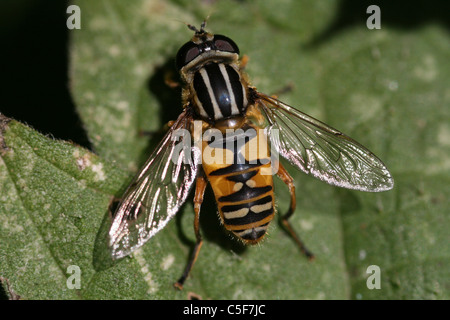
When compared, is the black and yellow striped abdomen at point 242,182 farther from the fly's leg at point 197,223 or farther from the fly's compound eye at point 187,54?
the fly's compound eye at point 187,54

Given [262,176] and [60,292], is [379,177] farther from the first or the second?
[60,292]

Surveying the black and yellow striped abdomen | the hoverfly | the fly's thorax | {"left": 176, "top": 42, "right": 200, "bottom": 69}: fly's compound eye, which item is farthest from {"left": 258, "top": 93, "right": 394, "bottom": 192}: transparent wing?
{"left": 176, "top": 42, "right": 200, "bottom": 69}: fly's compound eye

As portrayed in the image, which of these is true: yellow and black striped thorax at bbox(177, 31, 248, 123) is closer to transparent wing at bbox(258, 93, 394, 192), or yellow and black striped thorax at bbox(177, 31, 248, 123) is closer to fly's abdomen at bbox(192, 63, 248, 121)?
fly's abdomen at bbox(192, 63, 248, 121)

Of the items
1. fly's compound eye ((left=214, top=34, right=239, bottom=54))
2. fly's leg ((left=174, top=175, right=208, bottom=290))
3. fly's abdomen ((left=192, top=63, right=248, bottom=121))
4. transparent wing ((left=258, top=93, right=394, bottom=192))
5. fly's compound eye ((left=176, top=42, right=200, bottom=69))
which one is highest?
fly's compound eye ((left=214, top=34, right=239, bottom=54))

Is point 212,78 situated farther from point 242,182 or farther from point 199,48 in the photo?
point 242,182

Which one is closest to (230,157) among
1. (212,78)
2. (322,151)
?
(212,78)
